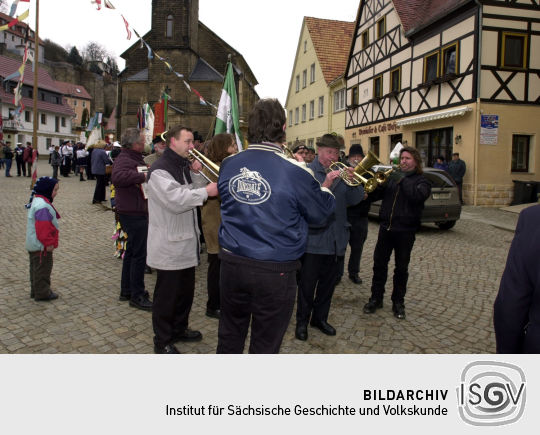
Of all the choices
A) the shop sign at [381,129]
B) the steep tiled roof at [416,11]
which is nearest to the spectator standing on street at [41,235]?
the steep tiled roof at [416,11]

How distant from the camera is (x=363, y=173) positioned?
15.1 ft

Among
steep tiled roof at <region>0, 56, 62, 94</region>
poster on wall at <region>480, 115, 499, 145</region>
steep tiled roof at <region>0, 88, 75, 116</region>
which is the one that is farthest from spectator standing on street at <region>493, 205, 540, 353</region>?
steep tiled roof at <region>0, 88, 75, 116</region>

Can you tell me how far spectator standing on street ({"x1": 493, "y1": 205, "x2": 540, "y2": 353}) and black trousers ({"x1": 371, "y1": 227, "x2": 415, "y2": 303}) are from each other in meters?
2.91

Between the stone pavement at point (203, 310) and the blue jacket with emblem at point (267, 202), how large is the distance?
1.78 m

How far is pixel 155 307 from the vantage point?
359cm

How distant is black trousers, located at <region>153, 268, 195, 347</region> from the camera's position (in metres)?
3.52

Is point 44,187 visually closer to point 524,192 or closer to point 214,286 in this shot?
point 214,286

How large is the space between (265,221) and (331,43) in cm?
3285

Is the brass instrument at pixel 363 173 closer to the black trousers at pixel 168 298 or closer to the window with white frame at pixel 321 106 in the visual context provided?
the black trousers at pixel 168 298

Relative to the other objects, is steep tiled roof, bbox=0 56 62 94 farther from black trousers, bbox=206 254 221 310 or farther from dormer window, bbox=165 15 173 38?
black trousers, bbox=206 254 221 310

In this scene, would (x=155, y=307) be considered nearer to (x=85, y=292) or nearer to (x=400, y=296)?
(x=85, y=292)

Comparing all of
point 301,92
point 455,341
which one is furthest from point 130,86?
point 455,341
